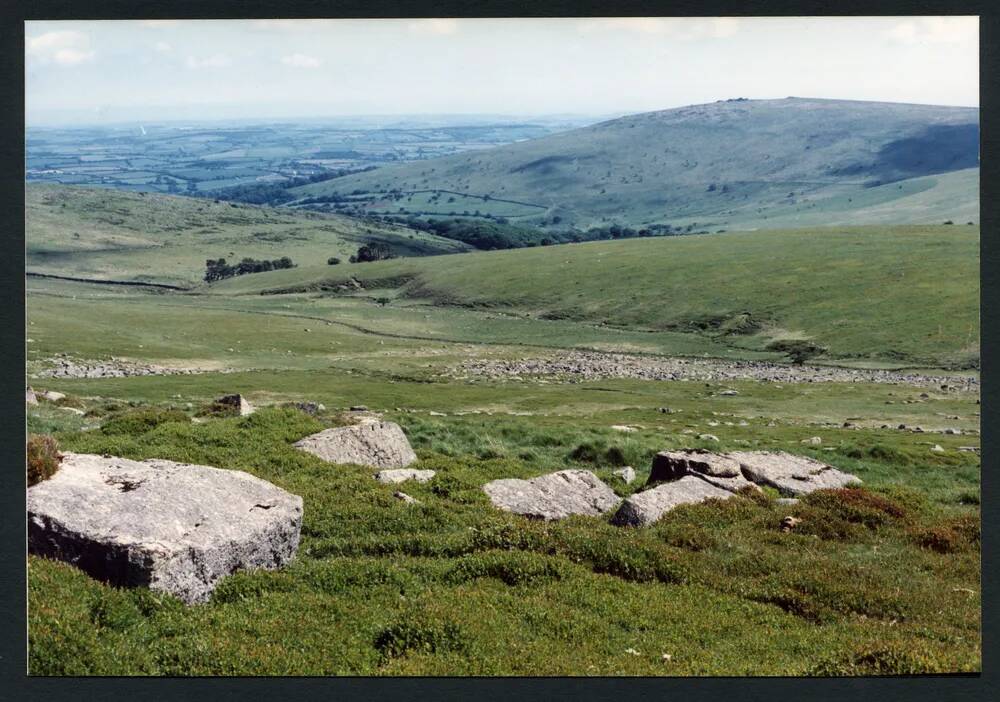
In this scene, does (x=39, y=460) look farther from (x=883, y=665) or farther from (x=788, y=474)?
(x=788, y=474)

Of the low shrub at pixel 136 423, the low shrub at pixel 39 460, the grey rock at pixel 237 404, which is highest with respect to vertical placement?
the low shrub at pixel 39 460

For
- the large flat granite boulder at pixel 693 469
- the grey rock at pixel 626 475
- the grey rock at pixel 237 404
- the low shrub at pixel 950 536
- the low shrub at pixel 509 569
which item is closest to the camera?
the low shrub at pixel 509 569

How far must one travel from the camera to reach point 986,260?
47.2ft

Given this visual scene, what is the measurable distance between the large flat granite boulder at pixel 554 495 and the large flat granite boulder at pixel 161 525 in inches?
206

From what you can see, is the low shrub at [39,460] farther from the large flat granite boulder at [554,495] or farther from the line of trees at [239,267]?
the line of trees at [239,267]

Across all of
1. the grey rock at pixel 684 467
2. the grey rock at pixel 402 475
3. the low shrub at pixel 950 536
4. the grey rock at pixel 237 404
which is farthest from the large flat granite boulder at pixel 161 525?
the grey rock at pixel 237 404

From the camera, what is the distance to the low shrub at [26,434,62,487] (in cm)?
1430

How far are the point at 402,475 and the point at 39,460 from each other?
326 inches

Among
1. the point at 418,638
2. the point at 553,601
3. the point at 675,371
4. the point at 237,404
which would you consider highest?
the point at 237,404

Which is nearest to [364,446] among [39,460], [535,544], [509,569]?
[535,544]

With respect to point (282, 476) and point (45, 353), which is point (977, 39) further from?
point (45, 353)

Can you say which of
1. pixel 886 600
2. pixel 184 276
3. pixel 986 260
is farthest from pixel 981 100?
pixel 184 276

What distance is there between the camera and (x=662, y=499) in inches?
750

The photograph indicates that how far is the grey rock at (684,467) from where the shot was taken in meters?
21.6
